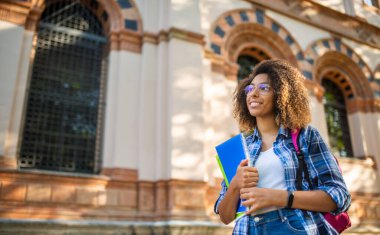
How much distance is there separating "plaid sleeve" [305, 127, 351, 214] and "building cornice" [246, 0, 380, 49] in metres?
8.14

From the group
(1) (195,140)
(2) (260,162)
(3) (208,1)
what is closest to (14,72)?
(1) (195,140)

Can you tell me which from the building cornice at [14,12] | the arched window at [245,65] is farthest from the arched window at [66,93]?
the arched window at [245,65]

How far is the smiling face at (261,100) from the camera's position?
192 cm

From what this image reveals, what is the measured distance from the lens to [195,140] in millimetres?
6668

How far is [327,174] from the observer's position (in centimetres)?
162

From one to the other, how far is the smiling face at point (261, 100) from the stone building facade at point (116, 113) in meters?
4.33

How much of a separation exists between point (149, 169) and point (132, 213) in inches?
33.2

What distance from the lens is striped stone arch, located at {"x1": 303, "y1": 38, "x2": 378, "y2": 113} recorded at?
406 inches

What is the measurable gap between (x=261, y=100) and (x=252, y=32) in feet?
25.2

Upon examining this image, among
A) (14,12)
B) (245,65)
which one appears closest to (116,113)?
(14,12)

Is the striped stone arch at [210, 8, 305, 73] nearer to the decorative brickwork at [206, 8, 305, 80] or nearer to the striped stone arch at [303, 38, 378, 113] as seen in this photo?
the decorative brickwork at [206, 8, 305, 80]

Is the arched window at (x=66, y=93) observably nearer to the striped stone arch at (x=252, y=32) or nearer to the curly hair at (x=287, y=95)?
the striped stone arch at (x=252, y=32)

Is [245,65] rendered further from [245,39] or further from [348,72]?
[348,72]

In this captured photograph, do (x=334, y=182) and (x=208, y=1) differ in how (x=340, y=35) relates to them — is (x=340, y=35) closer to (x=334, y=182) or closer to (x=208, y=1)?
(x=208, y=1)
